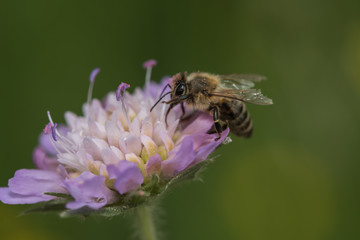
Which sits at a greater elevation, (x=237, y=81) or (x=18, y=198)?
(x=237, y=81)

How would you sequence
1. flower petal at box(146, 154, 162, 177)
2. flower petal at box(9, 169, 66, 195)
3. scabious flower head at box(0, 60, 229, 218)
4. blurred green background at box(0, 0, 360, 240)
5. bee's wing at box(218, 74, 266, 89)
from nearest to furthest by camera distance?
1. scabious flower head at box(0, 60, 229, 218)
2. flower petal at box(146, 154, 162, 177)
3. flower petal at box(9, 169, 66, 195)
4. bee's wing at box(218, 74, 266, 89)
5. blurred green background at box(0, 0, 360, 240)

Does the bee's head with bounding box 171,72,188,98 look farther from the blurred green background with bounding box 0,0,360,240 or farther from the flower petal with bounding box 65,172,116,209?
the blurred green background with bounding box 0,0,360,240

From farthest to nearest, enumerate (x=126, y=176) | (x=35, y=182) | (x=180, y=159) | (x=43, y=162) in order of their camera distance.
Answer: (x=43, y=162) → (x=35, y=182) → (x=180, y=159) → (x=126, y=176)

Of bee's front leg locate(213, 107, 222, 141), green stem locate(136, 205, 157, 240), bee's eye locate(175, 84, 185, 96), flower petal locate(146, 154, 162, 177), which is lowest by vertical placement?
green stem locate(136, 205, 157, 240)

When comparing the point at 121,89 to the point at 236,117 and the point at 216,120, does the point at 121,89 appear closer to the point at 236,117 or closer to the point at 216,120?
the point at 216,120

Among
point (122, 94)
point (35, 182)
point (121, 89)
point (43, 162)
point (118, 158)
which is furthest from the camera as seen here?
point (43, 162)

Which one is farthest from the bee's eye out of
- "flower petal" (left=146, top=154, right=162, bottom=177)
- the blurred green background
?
the blurred green background

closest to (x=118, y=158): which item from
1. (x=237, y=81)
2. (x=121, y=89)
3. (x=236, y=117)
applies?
(x=121, y=89)
